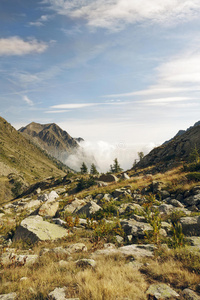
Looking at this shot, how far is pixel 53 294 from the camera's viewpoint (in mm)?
3822

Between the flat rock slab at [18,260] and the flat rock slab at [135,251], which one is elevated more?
the flat rock slab at [18,260]

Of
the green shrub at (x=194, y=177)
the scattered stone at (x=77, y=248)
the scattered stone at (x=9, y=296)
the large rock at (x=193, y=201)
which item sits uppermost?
the green shrub at (x=194, y=177)

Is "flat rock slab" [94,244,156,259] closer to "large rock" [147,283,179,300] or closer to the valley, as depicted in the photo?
the valley

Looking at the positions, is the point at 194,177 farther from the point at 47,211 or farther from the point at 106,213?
the point at 47,211

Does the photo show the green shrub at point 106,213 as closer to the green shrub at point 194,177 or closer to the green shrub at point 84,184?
the green shrub at point 194,177

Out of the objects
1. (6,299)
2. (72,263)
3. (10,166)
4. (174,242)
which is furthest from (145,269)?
(10,166)

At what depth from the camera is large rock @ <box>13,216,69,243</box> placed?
7995mm

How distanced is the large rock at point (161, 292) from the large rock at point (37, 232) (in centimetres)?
559

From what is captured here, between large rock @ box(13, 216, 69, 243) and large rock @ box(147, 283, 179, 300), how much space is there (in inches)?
220

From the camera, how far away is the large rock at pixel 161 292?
3.63 meters

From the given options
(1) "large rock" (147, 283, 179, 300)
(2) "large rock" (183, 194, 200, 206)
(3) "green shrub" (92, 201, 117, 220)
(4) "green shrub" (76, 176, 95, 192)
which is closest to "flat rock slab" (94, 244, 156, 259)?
(1) "large rock" (147, 283, 179, 300)

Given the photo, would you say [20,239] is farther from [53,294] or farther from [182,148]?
[182,148]

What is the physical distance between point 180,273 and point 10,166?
196m

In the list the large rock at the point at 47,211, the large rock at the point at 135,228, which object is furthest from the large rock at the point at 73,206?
the large rock at the point at 135,228
